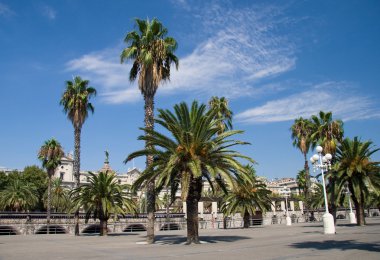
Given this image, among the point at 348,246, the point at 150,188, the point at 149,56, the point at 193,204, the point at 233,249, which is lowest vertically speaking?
the point at 233,249

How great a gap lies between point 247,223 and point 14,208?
41.4 metres

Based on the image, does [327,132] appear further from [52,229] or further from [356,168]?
[52,229]

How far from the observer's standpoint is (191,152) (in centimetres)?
2041

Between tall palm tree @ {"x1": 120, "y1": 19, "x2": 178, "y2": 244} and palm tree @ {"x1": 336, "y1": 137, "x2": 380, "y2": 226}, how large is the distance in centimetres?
1688

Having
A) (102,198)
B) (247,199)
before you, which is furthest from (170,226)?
(102,198)

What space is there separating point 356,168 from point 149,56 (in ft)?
63.4

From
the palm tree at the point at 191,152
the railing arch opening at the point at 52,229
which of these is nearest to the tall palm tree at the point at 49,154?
the railing arch opening at the point at 52,229

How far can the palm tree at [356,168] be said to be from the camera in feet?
98.7

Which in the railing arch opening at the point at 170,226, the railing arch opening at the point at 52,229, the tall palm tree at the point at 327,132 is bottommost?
the railing arch opening at the point at 170,226

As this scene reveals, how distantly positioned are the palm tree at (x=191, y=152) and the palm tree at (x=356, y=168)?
14.0 metres

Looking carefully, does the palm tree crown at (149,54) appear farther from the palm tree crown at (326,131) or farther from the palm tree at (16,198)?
the palm tree at (16,198)

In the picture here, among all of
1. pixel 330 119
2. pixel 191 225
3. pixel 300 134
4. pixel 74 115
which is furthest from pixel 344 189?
pixel 74 115

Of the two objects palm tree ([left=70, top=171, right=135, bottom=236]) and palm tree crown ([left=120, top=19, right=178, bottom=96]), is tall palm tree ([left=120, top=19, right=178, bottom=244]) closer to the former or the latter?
palm tree crown ([left=120, top=19, right=178, bottom=96])

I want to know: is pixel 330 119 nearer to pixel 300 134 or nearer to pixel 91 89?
pixel 300 134
